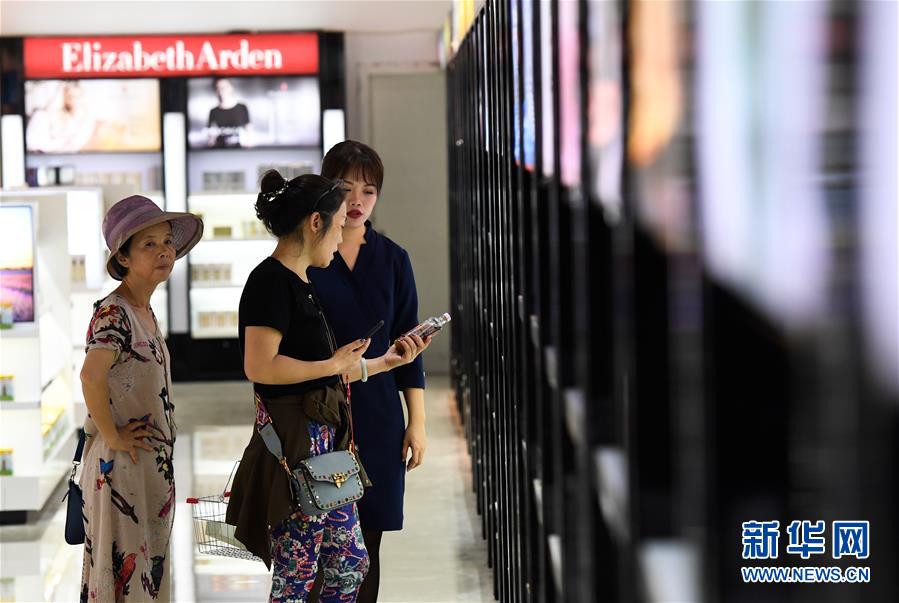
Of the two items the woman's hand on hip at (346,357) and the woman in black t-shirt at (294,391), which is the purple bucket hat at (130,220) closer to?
the woman in black t-shirt at (294,391)

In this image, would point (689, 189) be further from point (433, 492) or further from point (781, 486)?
point (433, 492)

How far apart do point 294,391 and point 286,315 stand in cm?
19

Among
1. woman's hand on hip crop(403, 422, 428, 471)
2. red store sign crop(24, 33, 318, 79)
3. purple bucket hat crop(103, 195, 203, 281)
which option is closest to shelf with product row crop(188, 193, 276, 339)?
red store sign crop(24, 33, 318, 79)

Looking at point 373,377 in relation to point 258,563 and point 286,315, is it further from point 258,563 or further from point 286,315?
point 258,563

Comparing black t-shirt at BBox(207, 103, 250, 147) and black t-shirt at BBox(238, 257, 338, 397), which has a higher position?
black t-shirt at BBox(207, 103, 250, 147)

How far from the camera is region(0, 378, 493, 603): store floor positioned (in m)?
5.04

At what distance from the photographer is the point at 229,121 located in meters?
11.0

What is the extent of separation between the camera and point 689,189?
3.93ft

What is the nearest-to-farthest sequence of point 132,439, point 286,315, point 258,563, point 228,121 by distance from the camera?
point 286,315 < point 132,439 < point 258,563 < point 228,121

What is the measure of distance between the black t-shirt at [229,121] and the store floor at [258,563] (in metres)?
3.75

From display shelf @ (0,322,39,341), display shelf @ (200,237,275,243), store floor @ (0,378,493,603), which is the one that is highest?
display shelf @ (200,237,275,243)

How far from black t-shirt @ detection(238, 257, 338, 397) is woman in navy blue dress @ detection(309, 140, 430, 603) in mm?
434

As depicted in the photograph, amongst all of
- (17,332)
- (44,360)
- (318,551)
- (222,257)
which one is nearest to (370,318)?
(318,551)

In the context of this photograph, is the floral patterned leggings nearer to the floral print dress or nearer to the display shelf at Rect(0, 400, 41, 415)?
the floral print dress
